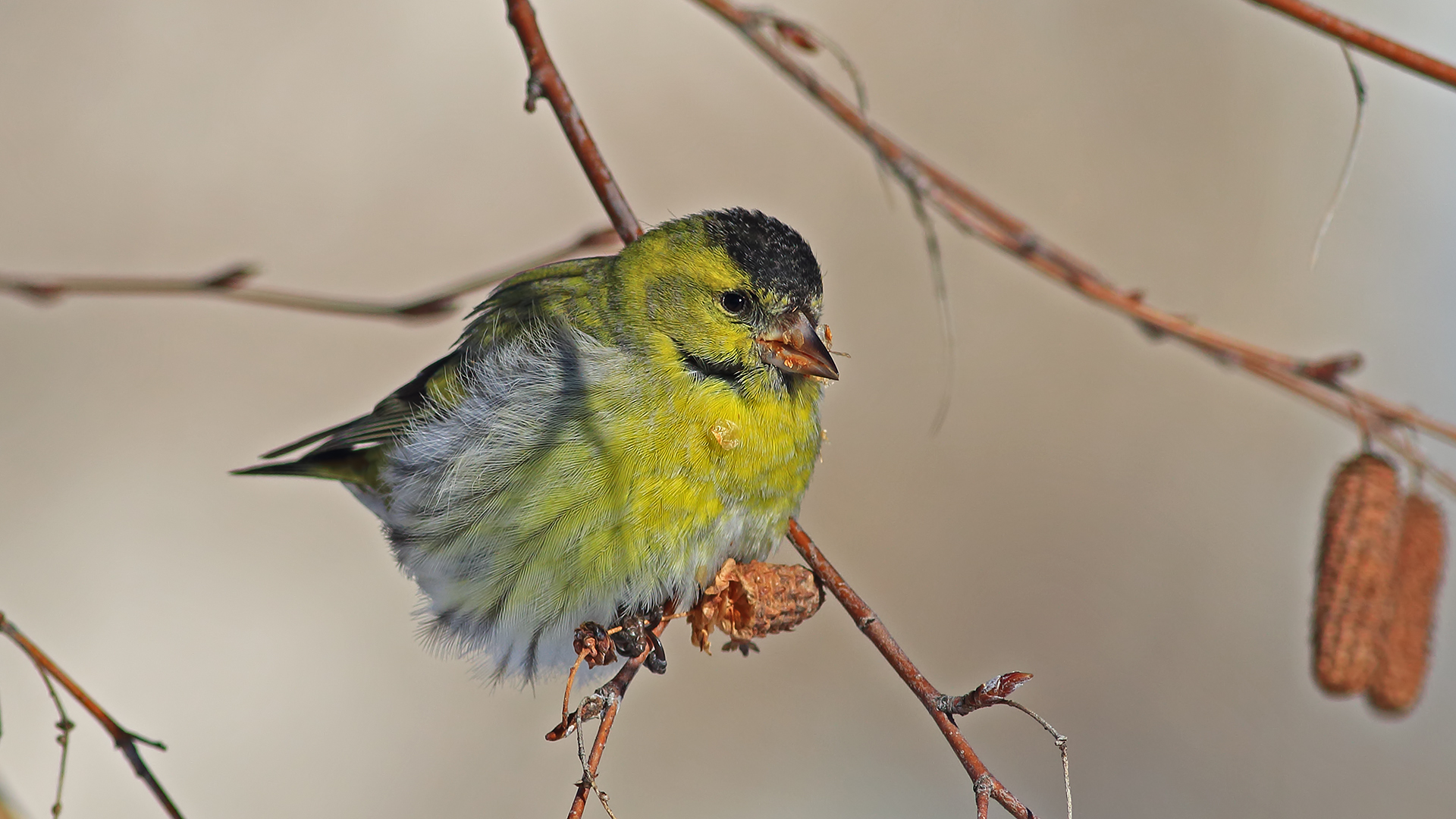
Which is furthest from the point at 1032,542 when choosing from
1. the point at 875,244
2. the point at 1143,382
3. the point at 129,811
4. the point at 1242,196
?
the point at 129,811

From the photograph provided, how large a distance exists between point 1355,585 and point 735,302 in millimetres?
1523

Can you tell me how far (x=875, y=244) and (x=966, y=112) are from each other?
3.51 ft

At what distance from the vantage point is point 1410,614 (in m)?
2.53

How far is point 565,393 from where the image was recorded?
2945 millimetres

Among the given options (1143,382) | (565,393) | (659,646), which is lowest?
(659,646)

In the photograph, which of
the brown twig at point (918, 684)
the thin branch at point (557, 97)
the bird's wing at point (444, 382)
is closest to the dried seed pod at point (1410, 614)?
the brown twig at point (918, 684)

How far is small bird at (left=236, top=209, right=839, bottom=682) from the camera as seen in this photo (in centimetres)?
273

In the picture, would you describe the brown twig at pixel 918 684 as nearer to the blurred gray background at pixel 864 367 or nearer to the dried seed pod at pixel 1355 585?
the dried seed pod at pixel 1355 585

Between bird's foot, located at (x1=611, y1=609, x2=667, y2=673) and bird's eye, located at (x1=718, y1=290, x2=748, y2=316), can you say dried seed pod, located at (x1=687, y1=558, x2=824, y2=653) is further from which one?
bird's eye, located at (x1=718, y1=290, x2=748, y2=316)

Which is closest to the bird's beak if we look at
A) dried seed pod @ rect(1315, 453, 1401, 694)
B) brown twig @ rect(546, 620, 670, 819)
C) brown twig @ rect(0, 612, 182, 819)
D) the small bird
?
the small bird

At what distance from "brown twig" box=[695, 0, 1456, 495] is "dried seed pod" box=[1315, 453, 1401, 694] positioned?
21cm

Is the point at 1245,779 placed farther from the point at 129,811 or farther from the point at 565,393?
the point at 129,811

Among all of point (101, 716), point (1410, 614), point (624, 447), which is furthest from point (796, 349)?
point (101, 716)

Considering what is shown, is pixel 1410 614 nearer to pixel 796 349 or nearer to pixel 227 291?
pixel 796 349
